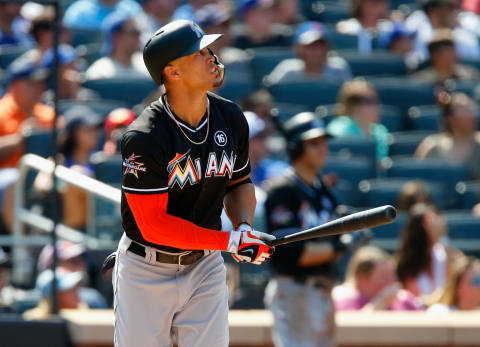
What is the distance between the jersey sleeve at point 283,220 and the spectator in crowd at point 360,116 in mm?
2708

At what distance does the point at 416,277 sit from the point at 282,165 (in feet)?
4.39

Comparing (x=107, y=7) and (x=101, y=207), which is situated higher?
(x=107, y=7)

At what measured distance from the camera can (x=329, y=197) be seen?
5234 mm

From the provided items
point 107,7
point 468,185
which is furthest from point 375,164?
point 107,7

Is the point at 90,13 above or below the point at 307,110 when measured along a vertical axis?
above

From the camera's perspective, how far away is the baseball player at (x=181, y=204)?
327 cm

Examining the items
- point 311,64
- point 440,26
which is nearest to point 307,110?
point 311,64

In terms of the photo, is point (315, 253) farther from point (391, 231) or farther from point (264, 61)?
point (264, 61)

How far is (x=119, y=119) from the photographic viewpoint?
268 inches

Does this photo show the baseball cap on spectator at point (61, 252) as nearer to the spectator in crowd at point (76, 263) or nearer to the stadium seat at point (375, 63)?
the spectator in crowd at point (76, 263)

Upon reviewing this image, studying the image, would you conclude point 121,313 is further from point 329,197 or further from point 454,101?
point 454,101

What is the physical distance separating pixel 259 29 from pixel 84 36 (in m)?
1.76

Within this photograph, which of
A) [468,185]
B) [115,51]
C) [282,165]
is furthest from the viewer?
[115,51]

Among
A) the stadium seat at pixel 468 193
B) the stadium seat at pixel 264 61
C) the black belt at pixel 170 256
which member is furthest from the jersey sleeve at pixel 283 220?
the stadium seat at pixel 264 61
